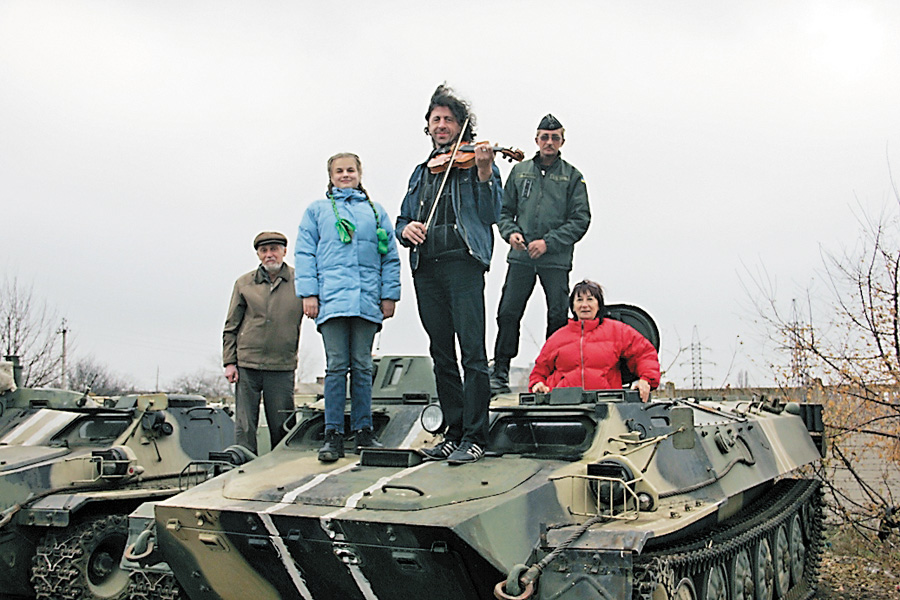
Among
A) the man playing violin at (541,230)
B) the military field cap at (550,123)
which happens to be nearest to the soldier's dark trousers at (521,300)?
the man playing violin at (541,230)

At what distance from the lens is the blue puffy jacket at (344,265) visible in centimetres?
654

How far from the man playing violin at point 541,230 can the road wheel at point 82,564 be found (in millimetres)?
4029

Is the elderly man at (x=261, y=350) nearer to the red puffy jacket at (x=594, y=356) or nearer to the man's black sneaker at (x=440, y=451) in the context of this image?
the red puffy jacket at (x=594, y=356)

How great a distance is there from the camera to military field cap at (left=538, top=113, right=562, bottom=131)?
342 inches

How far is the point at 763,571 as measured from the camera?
7531 mm

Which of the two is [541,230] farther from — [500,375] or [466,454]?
[466,454]

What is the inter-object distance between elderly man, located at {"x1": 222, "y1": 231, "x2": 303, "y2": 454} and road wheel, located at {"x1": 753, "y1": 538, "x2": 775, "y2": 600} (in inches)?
152

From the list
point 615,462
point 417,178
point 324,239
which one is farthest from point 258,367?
point 615,462

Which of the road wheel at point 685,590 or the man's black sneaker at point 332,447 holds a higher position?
the man's black sneaker at point 332,447

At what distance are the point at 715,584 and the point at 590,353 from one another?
81.6 inches

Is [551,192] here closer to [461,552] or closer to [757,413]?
[757,413]

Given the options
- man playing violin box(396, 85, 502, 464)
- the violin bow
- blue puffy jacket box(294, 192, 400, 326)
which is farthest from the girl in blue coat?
the violin bow

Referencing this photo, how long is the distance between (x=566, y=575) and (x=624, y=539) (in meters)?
0.35

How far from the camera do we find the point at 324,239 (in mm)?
6676
